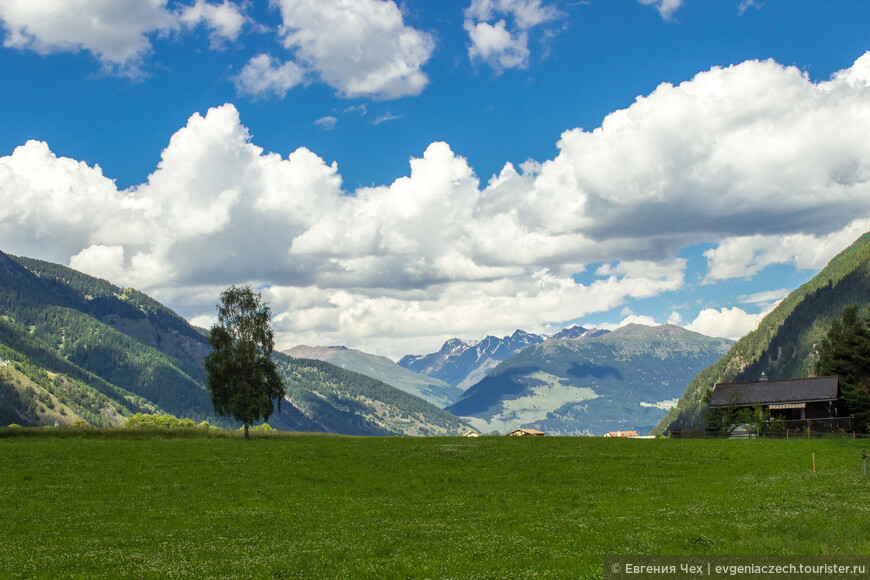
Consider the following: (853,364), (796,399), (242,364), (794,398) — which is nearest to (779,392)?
(794,398)

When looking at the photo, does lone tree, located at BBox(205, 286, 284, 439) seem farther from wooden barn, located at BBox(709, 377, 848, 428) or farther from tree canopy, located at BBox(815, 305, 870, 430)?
tree canopy, located at BBox(815, 305, 870, 430)

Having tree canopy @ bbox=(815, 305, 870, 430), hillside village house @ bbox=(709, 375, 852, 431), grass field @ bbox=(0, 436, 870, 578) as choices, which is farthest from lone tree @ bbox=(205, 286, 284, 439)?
tree canopy @ bbox=(815, 305, 870, 430)

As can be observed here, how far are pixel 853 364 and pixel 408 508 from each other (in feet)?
318

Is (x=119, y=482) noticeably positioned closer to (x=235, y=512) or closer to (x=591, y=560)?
(x=235, y=512)

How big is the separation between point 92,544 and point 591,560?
19080 millimetres

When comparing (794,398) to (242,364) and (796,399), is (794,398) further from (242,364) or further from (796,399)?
(242,364)

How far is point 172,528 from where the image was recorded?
29.7 metres

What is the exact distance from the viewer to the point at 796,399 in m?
99.6

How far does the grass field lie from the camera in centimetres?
2241

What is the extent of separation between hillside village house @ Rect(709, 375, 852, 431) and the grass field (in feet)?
130

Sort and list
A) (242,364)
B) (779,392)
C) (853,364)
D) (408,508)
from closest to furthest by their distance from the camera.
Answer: (408,508) → (242,364) → (779,392) → (853,364)

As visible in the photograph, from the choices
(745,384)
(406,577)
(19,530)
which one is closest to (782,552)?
(406,577)

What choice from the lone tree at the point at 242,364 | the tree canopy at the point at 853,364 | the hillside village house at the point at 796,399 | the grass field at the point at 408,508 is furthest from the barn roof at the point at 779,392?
the lone tree at the point at 242,364

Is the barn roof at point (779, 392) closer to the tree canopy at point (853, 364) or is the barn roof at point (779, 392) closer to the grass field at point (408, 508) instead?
the tree canopy at point (853, 364)
